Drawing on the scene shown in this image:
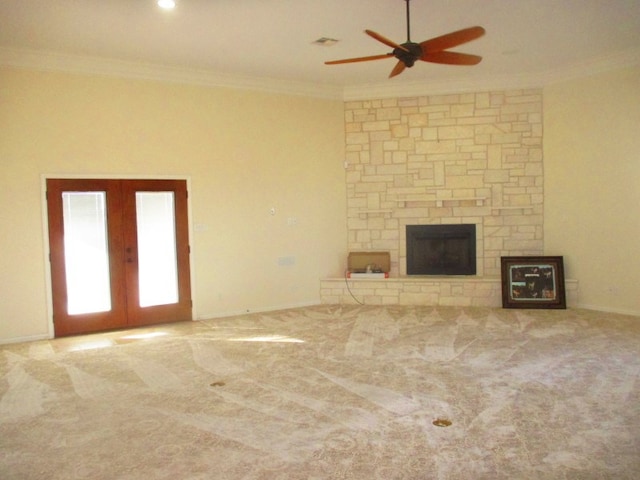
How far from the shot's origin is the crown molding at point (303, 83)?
6.07 metres

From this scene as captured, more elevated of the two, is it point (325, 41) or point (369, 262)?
point (325, 41)

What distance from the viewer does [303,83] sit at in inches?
302

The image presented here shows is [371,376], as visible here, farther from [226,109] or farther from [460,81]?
[460,81]

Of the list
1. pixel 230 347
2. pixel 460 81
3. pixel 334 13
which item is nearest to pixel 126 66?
pixel 334 13

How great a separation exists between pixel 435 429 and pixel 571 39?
192 inches

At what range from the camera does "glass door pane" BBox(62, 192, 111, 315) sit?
20.6 feet

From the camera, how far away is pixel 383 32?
5.63 m

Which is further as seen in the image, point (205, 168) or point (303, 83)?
point (303, 83)

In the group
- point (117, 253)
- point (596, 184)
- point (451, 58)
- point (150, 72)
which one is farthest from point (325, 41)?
point (596, 184)

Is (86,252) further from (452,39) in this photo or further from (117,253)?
(452,39)

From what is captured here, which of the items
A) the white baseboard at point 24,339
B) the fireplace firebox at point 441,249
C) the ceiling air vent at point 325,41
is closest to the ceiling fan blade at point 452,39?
the ceiling air vent at point 325,41

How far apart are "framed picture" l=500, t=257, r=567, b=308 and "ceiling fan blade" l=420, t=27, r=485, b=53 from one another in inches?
159

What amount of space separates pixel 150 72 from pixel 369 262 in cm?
407

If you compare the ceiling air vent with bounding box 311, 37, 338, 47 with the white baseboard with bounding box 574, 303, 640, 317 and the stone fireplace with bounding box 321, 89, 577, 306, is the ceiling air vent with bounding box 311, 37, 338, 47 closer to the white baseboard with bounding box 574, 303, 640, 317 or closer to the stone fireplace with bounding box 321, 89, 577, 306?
the stone fireplace with bounding box 321, 89, 577, 306
